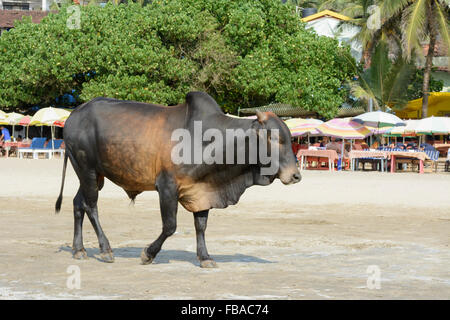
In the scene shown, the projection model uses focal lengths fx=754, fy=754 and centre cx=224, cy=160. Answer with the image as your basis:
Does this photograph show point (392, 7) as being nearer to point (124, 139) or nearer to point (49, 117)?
point (49, 117)

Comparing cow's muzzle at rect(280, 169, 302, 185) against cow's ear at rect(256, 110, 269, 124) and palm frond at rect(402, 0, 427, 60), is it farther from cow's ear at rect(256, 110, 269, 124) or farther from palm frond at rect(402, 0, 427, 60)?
palm frond at rect(402, 0, 427, 60)

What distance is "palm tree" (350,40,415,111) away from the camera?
38.4m

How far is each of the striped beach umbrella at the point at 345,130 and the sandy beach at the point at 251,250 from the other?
12536mm

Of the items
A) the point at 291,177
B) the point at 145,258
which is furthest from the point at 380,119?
the point at 145,258

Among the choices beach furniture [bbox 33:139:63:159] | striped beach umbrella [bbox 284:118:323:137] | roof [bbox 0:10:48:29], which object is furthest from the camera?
roof [bbox 0:10:48:29]

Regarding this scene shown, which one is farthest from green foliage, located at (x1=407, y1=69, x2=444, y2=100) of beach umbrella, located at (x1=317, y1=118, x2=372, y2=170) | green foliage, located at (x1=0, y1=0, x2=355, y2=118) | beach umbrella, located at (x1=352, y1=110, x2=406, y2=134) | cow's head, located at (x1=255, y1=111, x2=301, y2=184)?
cow's head, located at (x1=255, y1=111, x2=301, y2=184)

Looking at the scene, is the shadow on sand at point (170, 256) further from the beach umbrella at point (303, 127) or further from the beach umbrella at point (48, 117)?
the beach umbrella at point (48, 117)

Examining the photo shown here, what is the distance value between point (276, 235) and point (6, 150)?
3138 centimetres

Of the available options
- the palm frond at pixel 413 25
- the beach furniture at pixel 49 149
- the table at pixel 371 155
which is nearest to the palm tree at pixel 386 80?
the palm frond at pixel 413 25

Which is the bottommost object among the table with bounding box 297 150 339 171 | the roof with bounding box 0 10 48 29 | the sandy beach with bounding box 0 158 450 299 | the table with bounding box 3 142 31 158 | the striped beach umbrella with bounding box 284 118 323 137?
the table with bounding box 3 142 31 158

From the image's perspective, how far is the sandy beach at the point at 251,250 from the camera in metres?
6.57

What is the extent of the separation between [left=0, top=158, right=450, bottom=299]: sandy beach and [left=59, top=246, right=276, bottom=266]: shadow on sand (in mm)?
12

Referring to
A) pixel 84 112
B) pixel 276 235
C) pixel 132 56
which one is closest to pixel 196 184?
pixel 84 112
